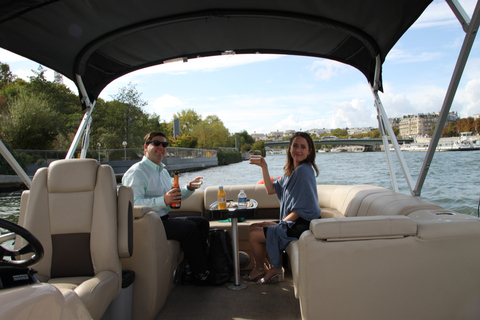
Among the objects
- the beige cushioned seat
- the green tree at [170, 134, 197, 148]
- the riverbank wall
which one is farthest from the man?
the green tree at [170, 134, 197, 148]

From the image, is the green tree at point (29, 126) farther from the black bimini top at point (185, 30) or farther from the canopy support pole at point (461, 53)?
the canopy support pole at point (461, 53)

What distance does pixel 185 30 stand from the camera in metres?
3.22

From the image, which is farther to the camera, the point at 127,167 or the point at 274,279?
the point at 127,167

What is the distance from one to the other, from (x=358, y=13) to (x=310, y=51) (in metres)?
0.90

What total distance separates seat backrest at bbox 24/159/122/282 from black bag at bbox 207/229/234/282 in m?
1.25

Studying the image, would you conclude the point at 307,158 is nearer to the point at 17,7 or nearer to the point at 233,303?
the point at 233,303

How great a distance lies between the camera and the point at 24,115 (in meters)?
26.0

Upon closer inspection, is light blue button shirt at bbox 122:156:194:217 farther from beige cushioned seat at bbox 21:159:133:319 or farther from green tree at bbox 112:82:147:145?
green tree at bbox 112:82:147:145

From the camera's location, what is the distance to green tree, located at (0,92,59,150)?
2581 centimetres

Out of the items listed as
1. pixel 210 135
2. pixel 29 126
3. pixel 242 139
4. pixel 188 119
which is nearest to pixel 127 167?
pixel 29 126

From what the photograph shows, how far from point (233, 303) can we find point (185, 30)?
7.72ft

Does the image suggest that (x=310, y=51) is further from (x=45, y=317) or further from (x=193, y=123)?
(x=193, y=123)

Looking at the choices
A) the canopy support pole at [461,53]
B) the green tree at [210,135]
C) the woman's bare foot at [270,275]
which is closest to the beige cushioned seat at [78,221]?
the woman's bare foot at [270,275]

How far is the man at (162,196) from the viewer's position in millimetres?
2738
